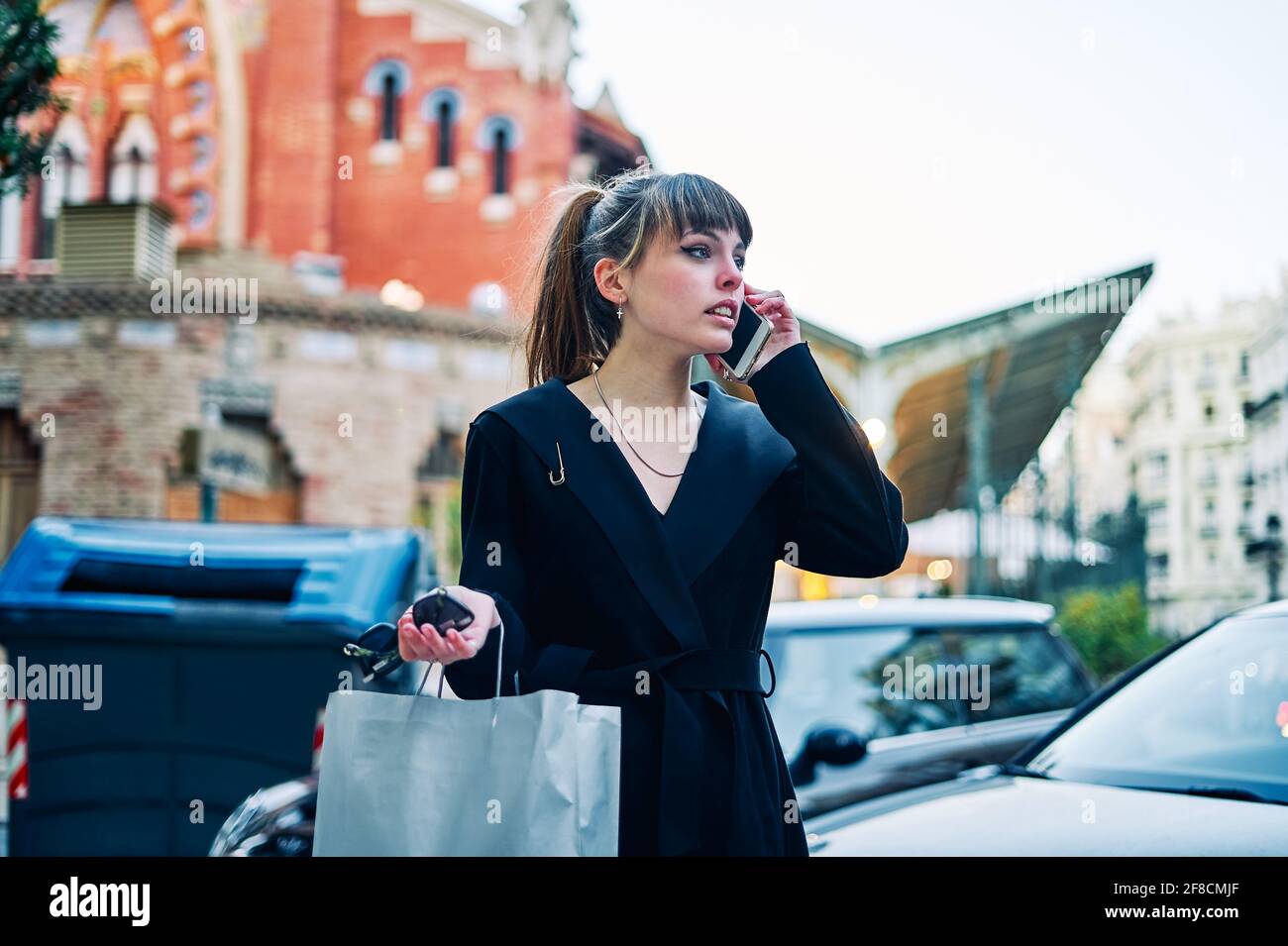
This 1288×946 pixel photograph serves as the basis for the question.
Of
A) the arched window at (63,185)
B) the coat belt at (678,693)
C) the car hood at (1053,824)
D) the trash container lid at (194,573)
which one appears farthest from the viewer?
the arched window at (63,185)

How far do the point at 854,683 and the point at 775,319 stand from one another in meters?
3.57

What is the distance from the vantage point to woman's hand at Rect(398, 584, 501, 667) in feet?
5.63

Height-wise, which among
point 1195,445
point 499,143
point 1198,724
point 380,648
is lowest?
point 1198,724

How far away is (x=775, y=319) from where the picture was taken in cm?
204

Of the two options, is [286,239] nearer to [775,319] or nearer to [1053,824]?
[1053,824]

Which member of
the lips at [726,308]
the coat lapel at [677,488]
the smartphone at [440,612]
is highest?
the lips at [726,308]

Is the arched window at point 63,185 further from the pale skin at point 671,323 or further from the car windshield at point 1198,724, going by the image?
the pale skin at point 671,323

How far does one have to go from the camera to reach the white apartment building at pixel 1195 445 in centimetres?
8119

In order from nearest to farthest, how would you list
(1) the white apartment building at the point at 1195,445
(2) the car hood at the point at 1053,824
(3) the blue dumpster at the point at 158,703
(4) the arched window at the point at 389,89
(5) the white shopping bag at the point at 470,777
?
(5) the white shopping bag at the point at 470,777, (2) the car hood at the point at 1053,824, (3) the blue dumpster at the point at 158,703, (4) the arched window at the point at 389,89, (1) the white apartment building at the point at 1195,445

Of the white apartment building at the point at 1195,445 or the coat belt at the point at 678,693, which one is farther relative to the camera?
the white apartment building at the point at 1195,445

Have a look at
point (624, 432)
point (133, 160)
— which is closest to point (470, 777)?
point (624, 432)

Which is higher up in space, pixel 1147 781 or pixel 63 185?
pixel 63 185

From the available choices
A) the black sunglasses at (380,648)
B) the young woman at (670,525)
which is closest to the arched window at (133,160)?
the young woman at (670,525)

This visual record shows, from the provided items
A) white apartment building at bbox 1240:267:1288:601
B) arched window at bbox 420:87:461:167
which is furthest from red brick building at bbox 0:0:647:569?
white apartment building at bbox 1240:267:1288:601
